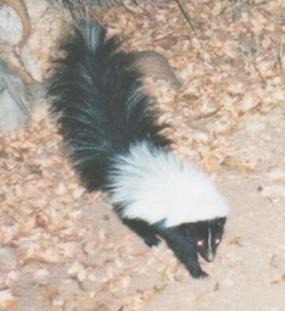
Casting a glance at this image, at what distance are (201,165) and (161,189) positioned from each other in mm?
1186

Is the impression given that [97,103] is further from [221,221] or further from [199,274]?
[199,274]

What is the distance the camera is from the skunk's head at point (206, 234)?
5.24 metres

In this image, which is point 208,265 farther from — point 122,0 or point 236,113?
point 122,0

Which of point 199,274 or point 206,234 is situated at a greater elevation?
point 206,234

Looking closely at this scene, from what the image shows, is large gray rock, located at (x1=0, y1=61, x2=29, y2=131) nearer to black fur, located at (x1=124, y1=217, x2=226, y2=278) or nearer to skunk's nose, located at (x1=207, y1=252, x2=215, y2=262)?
black fur, located at (x1=124, y1=217, x2=226, y2=278)

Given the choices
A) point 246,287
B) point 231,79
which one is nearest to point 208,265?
point 246,287

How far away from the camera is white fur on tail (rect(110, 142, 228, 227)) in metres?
5.23

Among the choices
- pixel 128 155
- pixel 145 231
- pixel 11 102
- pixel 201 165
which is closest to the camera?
pixel 128 155

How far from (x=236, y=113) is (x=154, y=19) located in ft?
8.58

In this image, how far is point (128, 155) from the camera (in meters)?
5.82

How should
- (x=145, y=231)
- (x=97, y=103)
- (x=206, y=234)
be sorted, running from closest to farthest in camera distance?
(x=206, y=234) < (x=145, y=231) < (x=97, y=103)

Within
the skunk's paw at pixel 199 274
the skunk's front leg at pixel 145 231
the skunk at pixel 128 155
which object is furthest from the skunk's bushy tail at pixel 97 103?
the skunk's paw at pixel 199 274

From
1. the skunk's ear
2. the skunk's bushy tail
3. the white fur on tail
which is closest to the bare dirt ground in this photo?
the skunk's ear

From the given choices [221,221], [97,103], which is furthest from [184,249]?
[97,103]
